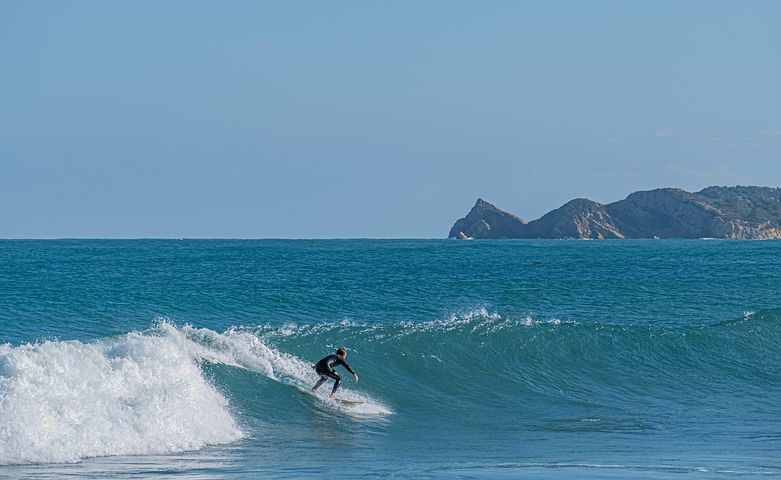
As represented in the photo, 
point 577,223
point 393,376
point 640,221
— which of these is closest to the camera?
point 393,376

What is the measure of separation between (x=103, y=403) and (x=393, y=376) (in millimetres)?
9861

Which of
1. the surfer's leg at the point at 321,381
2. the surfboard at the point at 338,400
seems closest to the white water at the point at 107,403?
the surfboard at the point at 338,400

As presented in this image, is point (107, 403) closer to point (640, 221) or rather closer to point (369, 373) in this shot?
point (369, 373)

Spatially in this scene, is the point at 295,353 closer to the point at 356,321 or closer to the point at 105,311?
the point at 356,321

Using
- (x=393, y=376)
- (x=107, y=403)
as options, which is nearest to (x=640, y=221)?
(x=393, y=376)

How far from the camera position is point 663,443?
778 inches

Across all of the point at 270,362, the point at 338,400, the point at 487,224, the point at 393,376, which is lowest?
the point at 338,400

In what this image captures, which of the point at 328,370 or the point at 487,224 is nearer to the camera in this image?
the point at 328,370

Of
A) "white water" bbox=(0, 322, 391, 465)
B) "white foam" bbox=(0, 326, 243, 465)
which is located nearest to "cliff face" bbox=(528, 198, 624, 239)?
"white water" bbox=(0, 322, 391, 465)

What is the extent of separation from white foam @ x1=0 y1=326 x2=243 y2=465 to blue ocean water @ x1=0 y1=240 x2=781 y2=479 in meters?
0.04

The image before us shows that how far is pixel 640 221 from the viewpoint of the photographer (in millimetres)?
185500

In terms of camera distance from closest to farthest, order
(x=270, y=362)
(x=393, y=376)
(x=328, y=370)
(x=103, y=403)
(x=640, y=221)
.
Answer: (x=103, y=403), (x=328, y=370), (x=270, y=362), (x=393, y=376), (x=640, y=221)

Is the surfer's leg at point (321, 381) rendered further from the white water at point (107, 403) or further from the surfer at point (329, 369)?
the white water at point (107, 403)

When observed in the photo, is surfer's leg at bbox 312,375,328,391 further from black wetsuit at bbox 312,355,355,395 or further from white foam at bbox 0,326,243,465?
white foam at bbox 0,326,243,465
